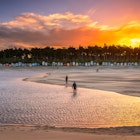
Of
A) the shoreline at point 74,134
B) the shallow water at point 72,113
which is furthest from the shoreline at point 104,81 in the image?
the shoreline at point 74,134

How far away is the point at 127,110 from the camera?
922 inches

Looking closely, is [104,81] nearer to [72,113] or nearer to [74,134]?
[72,113]

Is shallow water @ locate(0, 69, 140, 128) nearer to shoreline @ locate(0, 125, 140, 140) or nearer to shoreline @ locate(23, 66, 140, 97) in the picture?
shoreline @ locate(0, 125, 140, 140)

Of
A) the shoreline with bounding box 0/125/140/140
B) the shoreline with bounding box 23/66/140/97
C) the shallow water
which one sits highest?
the shoreline with bounding box 0/125/140/140

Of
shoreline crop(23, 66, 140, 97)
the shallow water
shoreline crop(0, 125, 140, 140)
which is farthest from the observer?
shoreline crop(23, 66, 140, 97)

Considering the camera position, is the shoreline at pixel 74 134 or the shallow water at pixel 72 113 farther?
the shallow water at pixel 72 113

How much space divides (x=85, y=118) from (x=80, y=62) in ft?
578

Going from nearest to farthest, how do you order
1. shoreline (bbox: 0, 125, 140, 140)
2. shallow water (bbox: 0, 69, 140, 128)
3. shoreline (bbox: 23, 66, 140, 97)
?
shoreline (bbox: 0, 125, 140, 140)
shallow water (bbox: 0, 69, 140, 128)
shoreline (bbox: 23, 66, 140, 97)

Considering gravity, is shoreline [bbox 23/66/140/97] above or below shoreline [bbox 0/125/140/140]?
below

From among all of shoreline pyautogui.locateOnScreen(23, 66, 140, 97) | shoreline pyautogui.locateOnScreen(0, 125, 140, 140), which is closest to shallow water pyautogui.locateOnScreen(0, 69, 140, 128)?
shoreline pyautogui.locateOnScreen(0, 125, 140, 140)

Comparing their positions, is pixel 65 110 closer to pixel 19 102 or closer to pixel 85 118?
pixel 85 118

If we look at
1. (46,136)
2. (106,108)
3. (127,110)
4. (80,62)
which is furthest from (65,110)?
(80,62)

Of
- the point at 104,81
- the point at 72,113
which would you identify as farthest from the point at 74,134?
the point at 104,81

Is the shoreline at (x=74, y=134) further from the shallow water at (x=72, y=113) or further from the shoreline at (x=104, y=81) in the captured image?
the shoreline at (x=104, y=81)
